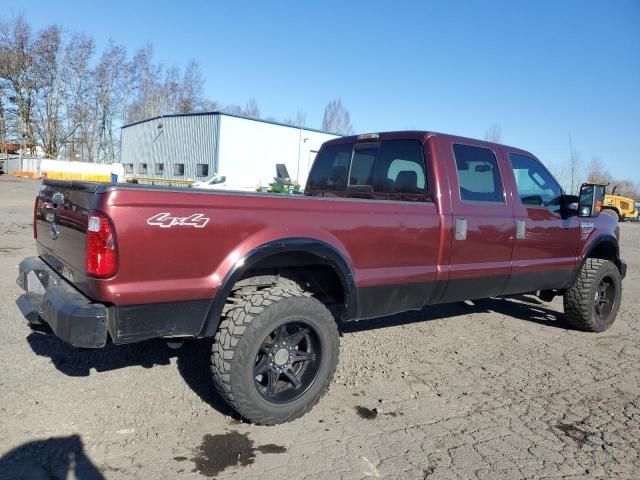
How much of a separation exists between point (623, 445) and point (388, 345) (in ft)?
7.02

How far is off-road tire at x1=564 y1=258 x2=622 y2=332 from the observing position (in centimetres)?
546

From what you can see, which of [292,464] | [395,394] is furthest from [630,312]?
[292,464]

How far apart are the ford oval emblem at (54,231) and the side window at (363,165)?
8.42 ft

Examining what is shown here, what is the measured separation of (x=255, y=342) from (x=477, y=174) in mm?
2602

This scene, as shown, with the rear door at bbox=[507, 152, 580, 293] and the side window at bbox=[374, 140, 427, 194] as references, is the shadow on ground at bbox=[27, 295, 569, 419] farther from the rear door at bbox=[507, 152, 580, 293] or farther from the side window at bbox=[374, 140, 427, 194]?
the rear door at bbox=[507, 152, 580, 293]

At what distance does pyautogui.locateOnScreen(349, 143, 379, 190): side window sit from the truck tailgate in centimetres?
253

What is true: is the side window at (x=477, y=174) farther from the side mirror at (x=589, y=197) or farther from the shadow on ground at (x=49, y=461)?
the shadow on ground at (x=49, y=461)

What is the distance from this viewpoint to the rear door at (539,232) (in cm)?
470

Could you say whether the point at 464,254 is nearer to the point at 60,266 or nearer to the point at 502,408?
the point at 502,408

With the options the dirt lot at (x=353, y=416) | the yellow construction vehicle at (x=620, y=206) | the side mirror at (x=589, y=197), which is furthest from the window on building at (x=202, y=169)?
the yellow construction vehicle at (x=620, y=206)

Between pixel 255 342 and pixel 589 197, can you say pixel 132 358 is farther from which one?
pixel 589 197

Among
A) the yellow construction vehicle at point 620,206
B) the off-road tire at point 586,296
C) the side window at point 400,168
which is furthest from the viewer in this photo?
the yellow construction vehicle at point 620,206

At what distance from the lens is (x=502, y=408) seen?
11.7 feet

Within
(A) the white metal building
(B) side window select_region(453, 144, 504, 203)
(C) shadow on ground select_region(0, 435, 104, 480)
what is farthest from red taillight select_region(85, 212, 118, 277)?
(A) the white metal building
